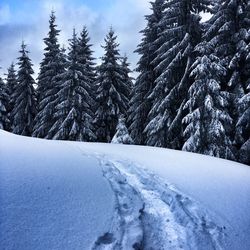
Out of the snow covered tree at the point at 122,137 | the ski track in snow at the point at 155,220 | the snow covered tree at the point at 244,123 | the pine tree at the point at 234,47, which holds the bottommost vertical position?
the ski track in snow at the point at 155,220

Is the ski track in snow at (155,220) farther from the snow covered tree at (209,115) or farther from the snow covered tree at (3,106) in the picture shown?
the snow covered tree at (3,106)

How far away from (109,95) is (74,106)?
3188 millimetres

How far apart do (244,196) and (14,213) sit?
4.33m

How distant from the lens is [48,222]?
10.4ft

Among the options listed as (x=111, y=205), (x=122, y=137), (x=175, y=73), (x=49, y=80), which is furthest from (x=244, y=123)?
(x=49, y=80)

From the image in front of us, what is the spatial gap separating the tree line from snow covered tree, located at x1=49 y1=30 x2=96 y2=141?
3.2 inches

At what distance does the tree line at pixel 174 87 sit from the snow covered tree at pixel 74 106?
0.08 metres

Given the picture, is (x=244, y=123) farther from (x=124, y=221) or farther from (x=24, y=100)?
(x=24, y=100)

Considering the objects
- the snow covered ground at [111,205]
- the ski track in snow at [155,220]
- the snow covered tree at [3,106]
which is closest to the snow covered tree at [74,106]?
the snow covered tree at [3,106]

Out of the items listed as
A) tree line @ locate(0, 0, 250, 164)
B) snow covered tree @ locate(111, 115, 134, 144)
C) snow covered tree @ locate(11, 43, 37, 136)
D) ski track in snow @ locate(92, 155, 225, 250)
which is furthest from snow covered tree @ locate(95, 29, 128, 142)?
ski track in snow @ locate(92, 155, 225, 250)

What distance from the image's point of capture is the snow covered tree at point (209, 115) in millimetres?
11578

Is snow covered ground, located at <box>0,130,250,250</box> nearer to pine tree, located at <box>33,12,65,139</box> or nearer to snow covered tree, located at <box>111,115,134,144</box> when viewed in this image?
snow covered tree, located at <box>111,115,134,144</box>

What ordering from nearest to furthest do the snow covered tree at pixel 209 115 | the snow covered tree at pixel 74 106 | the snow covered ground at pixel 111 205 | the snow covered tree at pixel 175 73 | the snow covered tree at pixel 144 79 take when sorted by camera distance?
1. the snow covered ground at pixel 111 205
2. the snow covered tree at pixel 209 115
3. the snow covered tree at pixel 175 73
4. the snow covered tree at pixel 144 79
5. the snow covered tree at pixel 74 106

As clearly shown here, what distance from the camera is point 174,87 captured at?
14977 millimetres
